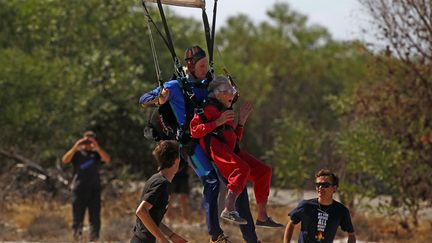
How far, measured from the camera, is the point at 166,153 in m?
7.96

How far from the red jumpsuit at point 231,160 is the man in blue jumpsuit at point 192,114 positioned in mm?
123

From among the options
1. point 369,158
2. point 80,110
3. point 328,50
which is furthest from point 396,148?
point 328,50

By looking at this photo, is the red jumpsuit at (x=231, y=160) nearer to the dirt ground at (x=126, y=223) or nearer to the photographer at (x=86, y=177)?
the dirt ground at (x=126, y=223)

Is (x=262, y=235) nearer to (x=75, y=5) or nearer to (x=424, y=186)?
(x=424, y=186)

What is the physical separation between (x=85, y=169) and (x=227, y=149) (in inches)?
265

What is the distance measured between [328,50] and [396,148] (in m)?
26.3

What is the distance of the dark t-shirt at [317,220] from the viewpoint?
8.40 m

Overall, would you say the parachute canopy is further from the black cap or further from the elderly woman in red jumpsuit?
the elderly woman in red jumpsuit

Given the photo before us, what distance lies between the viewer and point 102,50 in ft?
72.7

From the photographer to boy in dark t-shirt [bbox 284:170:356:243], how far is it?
277 inches

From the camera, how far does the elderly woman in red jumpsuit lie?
8539mm

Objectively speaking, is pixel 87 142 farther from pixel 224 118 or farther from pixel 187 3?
pixel 224 118

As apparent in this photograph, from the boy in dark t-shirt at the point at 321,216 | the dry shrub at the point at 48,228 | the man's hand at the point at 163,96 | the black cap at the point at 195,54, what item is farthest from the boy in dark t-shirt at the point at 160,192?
the dry shrub at the point at 48,228

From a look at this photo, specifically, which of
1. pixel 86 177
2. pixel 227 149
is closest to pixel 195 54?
pixel 227 149
